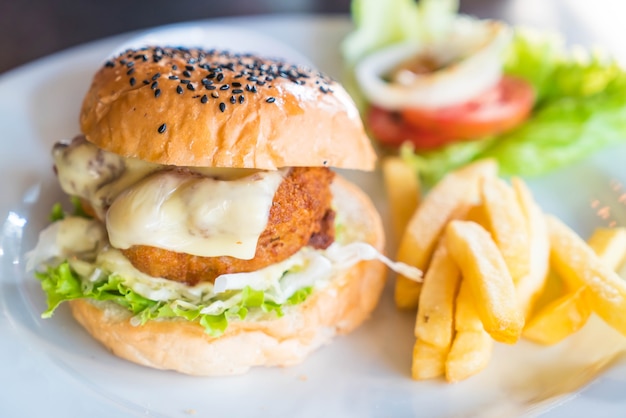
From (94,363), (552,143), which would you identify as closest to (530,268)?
(552,143)

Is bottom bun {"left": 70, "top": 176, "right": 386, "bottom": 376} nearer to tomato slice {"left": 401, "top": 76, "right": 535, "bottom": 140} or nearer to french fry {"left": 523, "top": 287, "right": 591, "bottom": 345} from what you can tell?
french fry {"left": 523, "top": 287, "right": 591, "bottom": 345}

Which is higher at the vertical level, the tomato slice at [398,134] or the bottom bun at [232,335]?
the bottom bun at [232,335]

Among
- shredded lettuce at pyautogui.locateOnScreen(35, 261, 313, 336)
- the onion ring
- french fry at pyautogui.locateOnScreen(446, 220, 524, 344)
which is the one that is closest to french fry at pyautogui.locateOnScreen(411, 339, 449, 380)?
french fry at pyautogui.locateOnScreen(446, 220, 524, 344)


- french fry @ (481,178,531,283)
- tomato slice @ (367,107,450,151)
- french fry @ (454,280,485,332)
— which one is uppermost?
french fry @ (481,178,531,283)

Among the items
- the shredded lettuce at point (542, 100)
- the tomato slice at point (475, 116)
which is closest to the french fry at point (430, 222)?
the shredded lettuce at point (542, 100)

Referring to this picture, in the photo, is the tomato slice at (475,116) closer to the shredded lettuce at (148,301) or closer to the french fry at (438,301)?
the french fry at (438,301)

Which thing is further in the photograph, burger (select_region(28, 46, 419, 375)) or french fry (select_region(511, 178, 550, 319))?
french fry (select_region(511, 178, 550, 319))

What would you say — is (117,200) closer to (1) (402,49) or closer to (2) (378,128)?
(2) (378,128)
